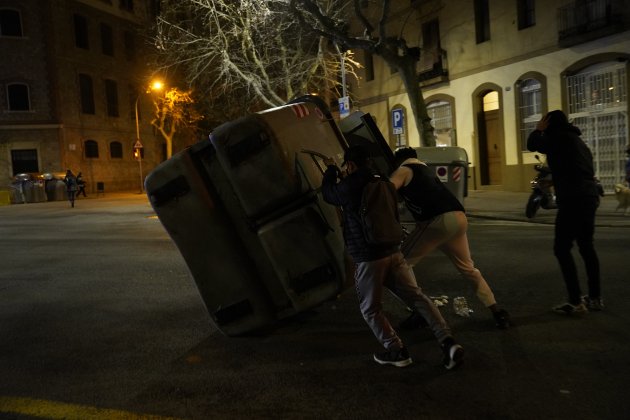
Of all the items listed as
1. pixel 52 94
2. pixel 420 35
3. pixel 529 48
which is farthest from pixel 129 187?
pixel 529 48

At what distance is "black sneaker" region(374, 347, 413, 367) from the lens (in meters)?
4.04

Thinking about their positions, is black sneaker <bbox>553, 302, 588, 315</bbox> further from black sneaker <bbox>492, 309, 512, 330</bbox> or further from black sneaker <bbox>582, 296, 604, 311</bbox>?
black sneaker <bbox>492, 309, 512, 330</bbox>

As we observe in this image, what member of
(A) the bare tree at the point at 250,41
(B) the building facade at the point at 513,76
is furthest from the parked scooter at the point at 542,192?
(A) the bare tree at the point at 250,41

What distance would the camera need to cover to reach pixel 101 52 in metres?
37.8

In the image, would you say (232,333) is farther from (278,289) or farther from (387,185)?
(387,185)

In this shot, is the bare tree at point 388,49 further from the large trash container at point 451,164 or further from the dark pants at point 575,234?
the dark pants at point 575,234

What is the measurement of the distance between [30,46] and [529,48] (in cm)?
2839

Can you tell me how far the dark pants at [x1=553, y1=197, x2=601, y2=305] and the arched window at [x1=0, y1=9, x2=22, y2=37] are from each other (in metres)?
36.0

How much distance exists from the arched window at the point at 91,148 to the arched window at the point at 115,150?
4.01ft

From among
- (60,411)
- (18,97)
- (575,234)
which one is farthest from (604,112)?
(18,97)

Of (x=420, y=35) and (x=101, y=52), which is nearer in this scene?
(x=420, y=35)

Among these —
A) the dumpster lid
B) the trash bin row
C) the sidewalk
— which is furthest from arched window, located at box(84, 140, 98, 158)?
the dumpster lid

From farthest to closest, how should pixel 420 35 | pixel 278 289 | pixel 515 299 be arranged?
1. pixel 420 35
2. pixel 515 299
3. pixel 278 289

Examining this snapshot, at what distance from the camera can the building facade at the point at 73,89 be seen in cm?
3341
